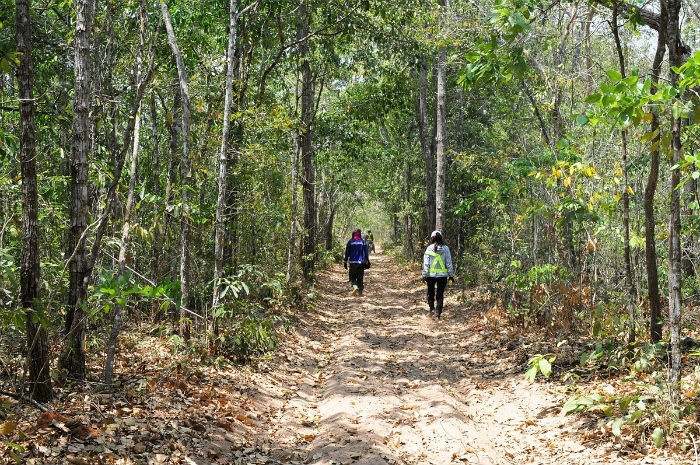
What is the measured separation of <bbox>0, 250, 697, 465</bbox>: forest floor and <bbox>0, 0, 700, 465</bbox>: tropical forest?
0.04 m

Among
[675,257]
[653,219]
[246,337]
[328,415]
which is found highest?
[653,219]

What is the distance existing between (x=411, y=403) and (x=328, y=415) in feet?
3.62

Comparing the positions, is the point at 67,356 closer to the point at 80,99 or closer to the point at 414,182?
the point at 80,99

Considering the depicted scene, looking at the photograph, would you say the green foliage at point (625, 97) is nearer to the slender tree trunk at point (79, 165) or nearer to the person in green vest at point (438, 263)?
the slender tree trunk at point (79, 165)

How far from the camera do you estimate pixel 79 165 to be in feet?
18.6

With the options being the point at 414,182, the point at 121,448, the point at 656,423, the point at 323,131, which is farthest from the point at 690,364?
the point at 414,182

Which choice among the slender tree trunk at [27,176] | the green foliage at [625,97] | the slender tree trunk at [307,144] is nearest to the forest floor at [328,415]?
the slender tree trunk at [27,176]

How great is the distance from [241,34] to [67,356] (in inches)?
282

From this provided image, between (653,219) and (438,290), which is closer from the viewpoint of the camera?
(653,219)

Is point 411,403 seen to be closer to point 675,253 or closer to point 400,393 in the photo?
point 400,393

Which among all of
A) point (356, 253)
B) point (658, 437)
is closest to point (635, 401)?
point (658, 437)

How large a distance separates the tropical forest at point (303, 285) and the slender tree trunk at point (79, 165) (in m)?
0.02

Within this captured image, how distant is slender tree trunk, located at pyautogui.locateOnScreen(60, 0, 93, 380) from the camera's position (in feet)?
18.3

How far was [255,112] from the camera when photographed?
1040 centimetres
